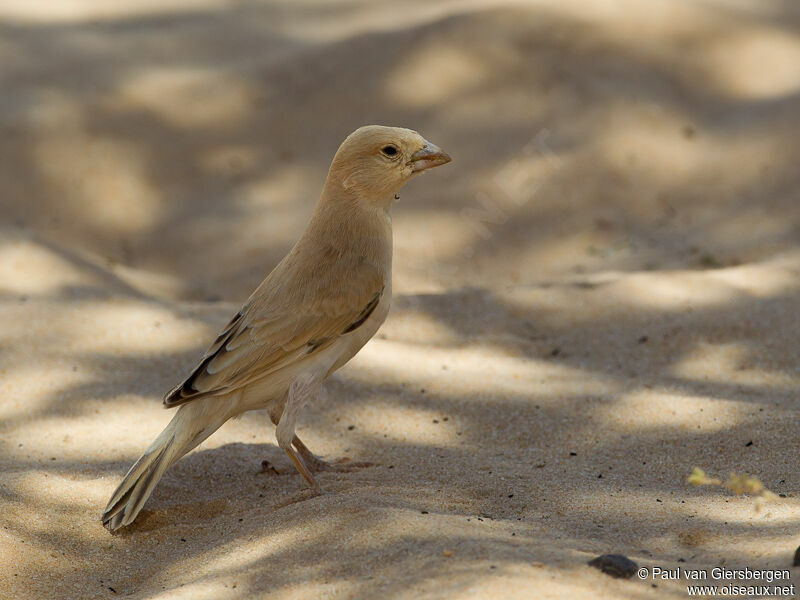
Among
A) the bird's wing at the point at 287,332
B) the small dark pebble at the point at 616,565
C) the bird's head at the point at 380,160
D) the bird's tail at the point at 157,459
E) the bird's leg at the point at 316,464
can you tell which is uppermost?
the bird's head at the point at 380,160

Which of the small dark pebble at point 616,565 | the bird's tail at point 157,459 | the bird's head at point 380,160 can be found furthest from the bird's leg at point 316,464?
the small dark pebble at point 616,565

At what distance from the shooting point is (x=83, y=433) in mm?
4402

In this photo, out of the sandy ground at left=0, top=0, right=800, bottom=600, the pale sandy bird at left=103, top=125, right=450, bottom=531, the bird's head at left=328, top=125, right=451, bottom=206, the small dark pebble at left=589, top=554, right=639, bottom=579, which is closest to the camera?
the small dark pebble at left=589, top=554, right=639, bottom=579

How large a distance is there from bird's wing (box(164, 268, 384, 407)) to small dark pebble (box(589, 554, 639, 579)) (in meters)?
1.44

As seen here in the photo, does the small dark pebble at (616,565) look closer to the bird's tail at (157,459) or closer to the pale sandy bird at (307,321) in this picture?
the pale sandy bird at (307,321)

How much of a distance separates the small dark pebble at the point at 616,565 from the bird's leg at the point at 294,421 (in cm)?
129

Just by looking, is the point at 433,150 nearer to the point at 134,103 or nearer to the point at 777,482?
the point at 777,482

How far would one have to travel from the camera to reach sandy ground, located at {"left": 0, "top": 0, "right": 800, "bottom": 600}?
10.9 ft

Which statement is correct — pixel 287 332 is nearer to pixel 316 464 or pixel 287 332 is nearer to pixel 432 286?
pixel 316 464

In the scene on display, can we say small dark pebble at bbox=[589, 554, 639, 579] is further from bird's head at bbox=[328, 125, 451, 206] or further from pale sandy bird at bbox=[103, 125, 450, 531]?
bird's head at bbox=[328, 125, 451, 206]

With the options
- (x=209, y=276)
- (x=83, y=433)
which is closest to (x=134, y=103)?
(x=209, y=276)

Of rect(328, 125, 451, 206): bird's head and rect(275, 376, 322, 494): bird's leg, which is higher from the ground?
rect(328, 125, 451, 206): bird's head

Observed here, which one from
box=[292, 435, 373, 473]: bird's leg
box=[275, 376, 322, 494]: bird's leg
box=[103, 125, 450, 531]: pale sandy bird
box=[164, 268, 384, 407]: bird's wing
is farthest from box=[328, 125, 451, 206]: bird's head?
box=[292, 435, 373, 473]: bird's leg

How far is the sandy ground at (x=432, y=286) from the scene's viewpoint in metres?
3.32
